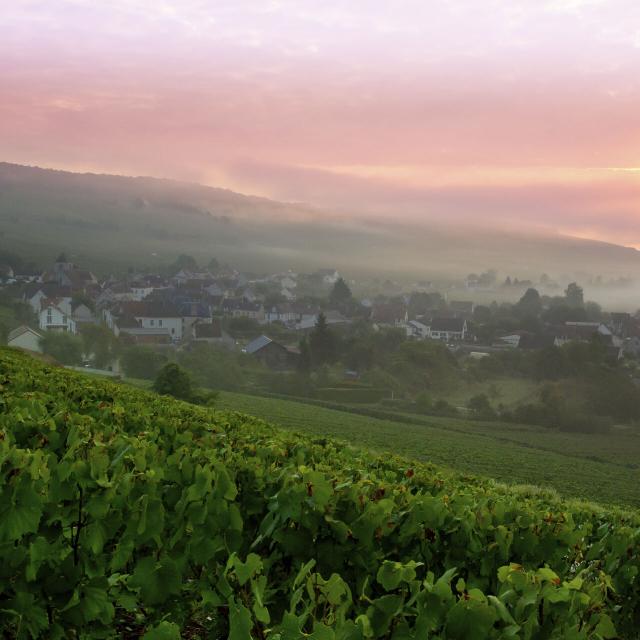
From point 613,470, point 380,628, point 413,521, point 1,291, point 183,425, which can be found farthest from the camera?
point 1,291

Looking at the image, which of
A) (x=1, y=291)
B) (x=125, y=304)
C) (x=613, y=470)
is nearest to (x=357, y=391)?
(x=613, y=470)

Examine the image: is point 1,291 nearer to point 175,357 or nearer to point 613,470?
point 175,357

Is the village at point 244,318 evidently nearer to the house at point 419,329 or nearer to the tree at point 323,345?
the house at point 419,329

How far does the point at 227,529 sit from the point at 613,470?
60.8 m

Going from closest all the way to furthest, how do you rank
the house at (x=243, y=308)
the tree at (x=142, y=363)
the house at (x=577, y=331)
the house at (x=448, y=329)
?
the tree at (x=142, y=363), the house at (x=577, y=331), the house at (x=448, y=329), the house at (x=243, y=308)

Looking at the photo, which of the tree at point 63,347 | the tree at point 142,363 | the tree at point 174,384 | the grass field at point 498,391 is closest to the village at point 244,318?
the tree at point 63,347

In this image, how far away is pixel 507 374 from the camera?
11275cm

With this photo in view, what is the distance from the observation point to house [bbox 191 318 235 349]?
12610 cm

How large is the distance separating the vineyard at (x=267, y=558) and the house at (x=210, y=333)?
120 metres

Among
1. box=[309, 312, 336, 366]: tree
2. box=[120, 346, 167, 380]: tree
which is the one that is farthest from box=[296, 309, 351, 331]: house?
→ box=[120, 346, 167, 380]: tree

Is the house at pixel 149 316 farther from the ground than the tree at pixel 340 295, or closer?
closer

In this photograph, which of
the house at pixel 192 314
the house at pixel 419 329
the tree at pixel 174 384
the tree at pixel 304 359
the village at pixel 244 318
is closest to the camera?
the tree at pixel 174 384

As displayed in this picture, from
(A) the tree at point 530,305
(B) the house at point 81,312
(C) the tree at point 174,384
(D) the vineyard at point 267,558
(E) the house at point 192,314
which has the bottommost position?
(B) the house at point 81,312

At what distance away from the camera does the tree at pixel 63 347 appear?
302ft
